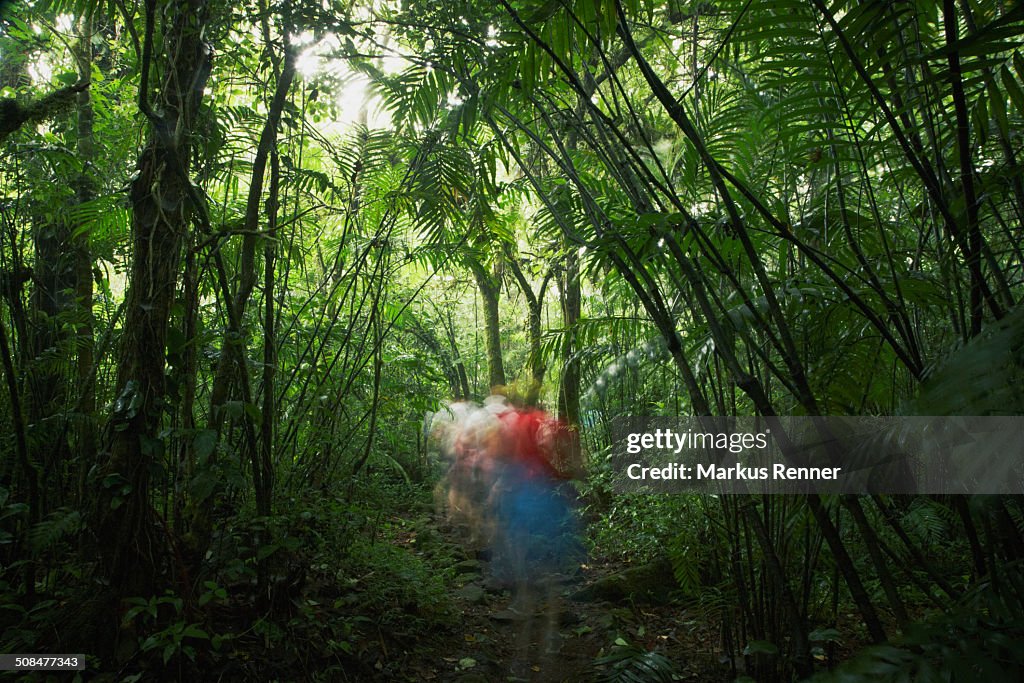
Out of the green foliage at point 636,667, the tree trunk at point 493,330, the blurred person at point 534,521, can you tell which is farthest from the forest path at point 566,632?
the tree trunk at point 493,330

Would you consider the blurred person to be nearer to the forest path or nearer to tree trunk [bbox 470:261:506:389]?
the forest path

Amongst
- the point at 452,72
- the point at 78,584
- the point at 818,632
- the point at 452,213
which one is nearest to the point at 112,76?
the point at 452,213

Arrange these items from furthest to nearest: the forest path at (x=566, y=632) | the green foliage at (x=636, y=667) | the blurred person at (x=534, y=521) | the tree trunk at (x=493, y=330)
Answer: the tree trunk at (x=493, y=330)
the blurred person at (x=534, y=521)
the forest path at (x=566, y=632)
the green foliage at (x=636, y=667)

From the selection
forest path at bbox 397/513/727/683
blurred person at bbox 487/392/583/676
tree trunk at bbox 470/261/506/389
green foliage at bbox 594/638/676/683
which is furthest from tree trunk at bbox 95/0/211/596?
tree trunk at bbox 470/261/506/389

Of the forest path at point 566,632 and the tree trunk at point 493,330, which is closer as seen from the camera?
the forest path at point 566,632

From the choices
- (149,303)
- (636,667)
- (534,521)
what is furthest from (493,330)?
(636,667)

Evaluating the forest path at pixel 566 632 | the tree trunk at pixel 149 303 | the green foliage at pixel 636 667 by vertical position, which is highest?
the tree trunk at pixel 149 303

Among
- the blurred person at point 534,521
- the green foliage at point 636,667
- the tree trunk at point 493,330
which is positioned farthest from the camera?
the tree trunk at point 493,330

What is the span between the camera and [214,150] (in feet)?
8.25

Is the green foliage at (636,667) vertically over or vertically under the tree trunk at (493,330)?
under

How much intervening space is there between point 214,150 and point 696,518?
2.70m

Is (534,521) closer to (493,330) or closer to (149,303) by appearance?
(493,330)

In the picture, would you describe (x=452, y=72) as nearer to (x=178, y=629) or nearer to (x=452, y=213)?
(x=452, y=213)

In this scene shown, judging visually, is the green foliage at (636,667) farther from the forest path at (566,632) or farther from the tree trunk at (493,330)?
the tree trunk at (493,330)
